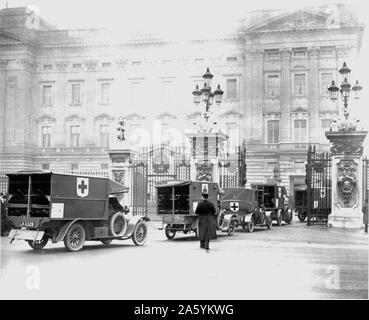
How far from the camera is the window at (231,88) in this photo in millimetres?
48500

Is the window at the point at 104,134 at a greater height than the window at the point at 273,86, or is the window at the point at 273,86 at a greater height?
the window at the point at 273,86

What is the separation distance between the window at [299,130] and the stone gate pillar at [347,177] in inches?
1033

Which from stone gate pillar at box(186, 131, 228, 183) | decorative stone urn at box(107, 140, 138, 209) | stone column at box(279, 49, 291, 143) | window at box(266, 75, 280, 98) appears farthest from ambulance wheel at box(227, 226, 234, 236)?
window at box(266, 75, 280, 98)

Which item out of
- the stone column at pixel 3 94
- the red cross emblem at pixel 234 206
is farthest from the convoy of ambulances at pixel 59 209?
the stone column at pixel 3 94

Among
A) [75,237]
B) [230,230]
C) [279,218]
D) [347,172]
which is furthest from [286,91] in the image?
[75,237]

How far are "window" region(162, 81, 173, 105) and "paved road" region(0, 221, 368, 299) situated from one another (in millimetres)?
33890

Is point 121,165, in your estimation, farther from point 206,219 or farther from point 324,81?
point 324,81

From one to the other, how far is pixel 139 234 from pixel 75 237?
Answer: 2.05 meters

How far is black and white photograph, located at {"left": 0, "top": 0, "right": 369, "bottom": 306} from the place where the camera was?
984 cm

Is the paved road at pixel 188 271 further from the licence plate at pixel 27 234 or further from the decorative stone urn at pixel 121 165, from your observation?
the decorative stone urn at pixel 121 165

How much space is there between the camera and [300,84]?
46219 mm


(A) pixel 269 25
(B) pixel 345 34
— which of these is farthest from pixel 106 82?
(B) pixel 345 34

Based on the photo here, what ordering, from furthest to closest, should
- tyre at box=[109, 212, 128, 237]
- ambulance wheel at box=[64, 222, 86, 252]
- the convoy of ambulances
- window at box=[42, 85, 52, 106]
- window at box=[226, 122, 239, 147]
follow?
window at box=[42, 85, 52, 106]
window at box=[226, 122, 239, 147]
tyre at box=[109, 212, 128, 237]
ambulance wheel at box=[64, 222, 86, 252]
the convoy of ambulances

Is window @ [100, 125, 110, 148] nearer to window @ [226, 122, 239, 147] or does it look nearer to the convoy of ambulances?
window @ [226, 122, 239, 147]
